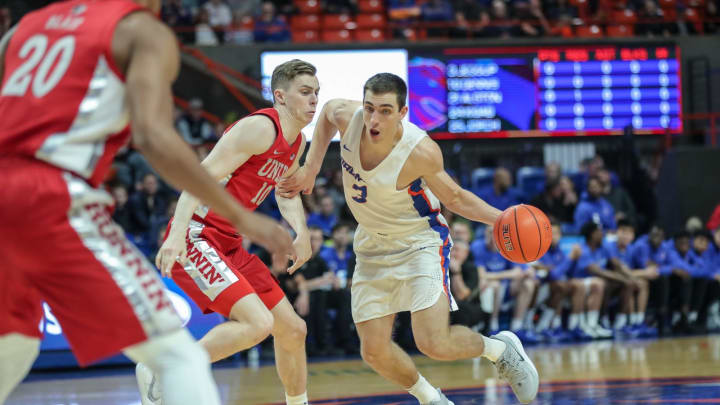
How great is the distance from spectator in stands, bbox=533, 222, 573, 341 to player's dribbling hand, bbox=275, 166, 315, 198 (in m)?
6.15

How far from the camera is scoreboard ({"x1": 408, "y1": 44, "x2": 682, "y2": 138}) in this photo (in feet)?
47.0

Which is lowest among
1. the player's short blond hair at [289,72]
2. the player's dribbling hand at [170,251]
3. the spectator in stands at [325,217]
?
the spectator in stands at [325,217]

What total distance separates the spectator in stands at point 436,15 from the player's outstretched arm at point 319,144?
10.9 meters

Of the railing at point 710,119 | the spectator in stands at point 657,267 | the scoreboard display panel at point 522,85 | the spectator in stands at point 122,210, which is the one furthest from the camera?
the railing at point 710,119

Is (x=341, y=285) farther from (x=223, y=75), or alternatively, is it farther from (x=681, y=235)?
(x=223, y=75)

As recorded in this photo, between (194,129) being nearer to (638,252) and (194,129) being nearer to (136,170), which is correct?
(136,170)

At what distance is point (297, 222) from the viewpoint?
504cm

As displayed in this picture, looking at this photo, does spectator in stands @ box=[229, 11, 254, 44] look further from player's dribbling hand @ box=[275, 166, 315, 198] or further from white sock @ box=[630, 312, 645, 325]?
player's dribbling hand @ box=[275, 166, 315, 198]

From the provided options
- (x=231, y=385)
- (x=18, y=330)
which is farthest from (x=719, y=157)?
(x=18, y=330)

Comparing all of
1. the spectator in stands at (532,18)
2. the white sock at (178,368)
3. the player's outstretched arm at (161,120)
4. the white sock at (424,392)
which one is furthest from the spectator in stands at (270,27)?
the white sock at (178,368)

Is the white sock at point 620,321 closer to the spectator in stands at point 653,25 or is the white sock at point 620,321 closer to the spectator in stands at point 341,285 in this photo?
the spectator in stands at point 341,285

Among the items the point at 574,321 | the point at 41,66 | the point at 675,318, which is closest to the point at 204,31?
the point at 574,321

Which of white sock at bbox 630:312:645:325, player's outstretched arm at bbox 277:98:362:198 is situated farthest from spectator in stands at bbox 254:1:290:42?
player's outstretched arm at bbox 277:98:362:198

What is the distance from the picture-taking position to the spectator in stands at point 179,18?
606 inches
